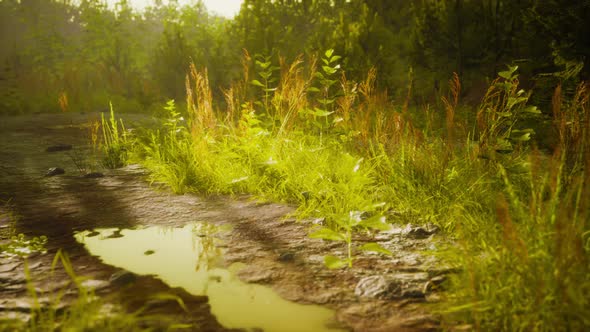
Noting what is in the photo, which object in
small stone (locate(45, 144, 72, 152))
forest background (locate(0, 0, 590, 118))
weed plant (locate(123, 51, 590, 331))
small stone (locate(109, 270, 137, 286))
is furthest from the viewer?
A: small stone (locate(45, 144, 72, 152))

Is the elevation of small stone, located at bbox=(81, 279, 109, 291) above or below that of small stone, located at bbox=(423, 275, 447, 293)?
above

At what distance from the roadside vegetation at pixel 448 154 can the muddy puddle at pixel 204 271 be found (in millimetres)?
299

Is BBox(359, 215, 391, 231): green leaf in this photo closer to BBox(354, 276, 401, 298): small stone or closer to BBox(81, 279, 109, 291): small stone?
BBox(354, 276, 401, 298): small stone

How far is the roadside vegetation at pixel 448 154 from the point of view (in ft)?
4.23

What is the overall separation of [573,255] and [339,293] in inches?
32.4

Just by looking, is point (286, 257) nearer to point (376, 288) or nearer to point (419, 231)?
point (376, 288)

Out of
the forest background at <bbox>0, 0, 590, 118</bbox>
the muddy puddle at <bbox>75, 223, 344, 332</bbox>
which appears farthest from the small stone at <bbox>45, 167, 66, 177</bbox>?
the forest background at <bbox>0, 0, 590, 118</bbox>

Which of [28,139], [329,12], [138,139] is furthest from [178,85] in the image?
[138,139]

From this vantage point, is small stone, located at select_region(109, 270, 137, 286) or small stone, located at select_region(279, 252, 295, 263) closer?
small stone, located at select_region(109, 270, 137, 286)

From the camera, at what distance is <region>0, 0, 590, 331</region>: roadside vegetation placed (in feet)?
4.23

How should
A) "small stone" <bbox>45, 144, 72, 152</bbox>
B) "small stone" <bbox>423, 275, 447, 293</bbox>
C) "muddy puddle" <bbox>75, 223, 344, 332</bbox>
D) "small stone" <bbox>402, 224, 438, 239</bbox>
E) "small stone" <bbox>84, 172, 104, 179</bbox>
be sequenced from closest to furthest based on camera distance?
"muddy puddle" <bbox>75, 223, 344, 332</bbox> < "small stone" <bbox>423, 275, 447, 293</bbox> < "small stone" <bbox>402, 224, 438, 239</bbox> < "small stone" <bbox>84, 172, 104, 179</bbox> < "small stone" <bbox>45, 144, 72, 152</bbox>

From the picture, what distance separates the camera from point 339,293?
1563mm

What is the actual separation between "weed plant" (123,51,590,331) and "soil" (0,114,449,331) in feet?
0.36

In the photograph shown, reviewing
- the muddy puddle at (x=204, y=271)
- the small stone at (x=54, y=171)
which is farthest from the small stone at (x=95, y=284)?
the small stone at (x=54, y=171)
